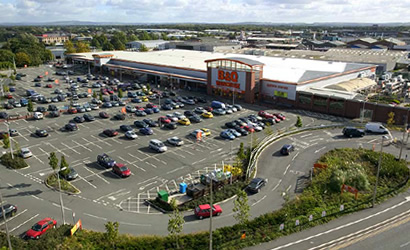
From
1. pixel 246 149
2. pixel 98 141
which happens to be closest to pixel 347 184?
pixel 246 149

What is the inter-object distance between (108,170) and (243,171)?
15.5 m

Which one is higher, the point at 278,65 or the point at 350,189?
the point at 278,65

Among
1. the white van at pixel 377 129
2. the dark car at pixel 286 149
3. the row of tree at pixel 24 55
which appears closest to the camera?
the dark car at pixel 286 149

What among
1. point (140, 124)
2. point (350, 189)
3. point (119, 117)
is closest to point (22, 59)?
point (119, 117)

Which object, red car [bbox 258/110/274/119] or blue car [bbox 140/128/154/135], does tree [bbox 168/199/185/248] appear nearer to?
blue car [bbox 140/128/154/135]

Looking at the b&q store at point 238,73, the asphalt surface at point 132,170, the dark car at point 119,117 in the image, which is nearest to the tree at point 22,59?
the b&q store at point 238,73

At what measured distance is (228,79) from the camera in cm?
7325

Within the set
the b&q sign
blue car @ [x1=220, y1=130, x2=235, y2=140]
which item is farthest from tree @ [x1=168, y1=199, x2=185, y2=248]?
the b&q sign

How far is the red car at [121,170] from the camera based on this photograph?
35.8 m

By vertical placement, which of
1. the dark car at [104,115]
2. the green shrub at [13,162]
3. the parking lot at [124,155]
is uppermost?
the dark car at [104,115]

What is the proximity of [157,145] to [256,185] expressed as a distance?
16.2 meters

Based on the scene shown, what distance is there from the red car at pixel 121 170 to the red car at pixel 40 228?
10161 millimetres

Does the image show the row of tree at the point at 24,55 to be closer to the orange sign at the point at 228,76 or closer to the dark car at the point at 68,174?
the orange sign at the point at 228,76

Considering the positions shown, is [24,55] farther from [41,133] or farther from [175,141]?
[175,141]
